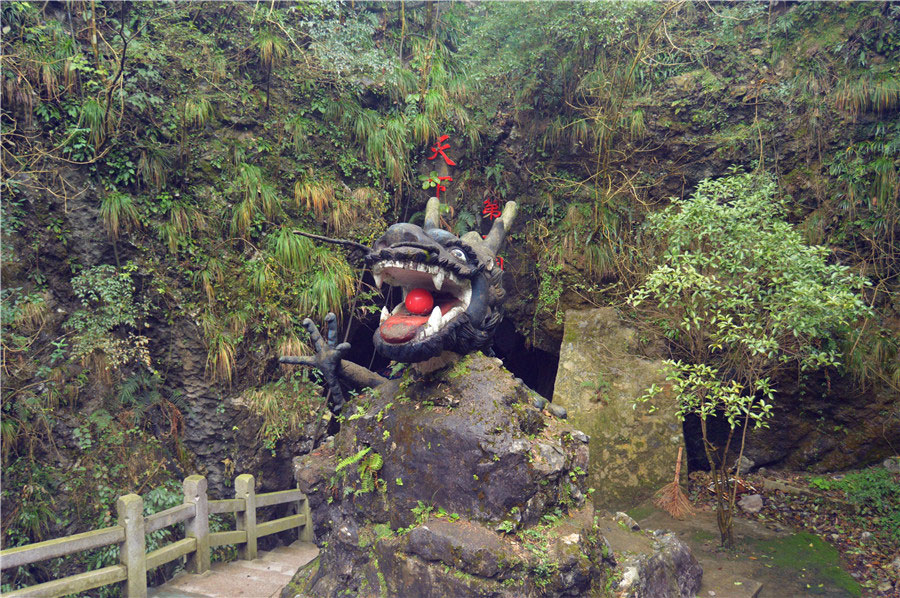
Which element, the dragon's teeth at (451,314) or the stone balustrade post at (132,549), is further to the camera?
the stone balustrade post at (132,549)

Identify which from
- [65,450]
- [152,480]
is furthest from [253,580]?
[65,450]

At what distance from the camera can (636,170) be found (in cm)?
775

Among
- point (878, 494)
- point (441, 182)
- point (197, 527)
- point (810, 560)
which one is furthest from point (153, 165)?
point (878, 494)

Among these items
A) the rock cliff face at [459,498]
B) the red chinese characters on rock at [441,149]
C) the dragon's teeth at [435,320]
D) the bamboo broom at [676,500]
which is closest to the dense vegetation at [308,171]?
the red chinese characters on rock at [441,149]

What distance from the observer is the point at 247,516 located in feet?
18.5

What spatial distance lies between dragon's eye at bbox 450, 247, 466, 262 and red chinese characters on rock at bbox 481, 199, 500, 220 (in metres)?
4.91

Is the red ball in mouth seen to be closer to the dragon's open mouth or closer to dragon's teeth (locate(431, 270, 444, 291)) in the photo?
the dragon's open mouth

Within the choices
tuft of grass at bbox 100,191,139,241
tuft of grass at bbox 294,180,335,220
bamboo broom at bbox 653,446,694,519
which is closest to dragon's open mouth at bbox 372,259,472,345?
bamboo broom at bbox 653,446,694,519

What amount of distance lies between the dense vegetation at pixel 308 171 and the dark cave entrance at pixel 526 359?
65 cm

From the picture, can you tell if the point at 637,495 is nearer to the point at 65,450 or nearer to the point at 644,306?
the point at 644,306

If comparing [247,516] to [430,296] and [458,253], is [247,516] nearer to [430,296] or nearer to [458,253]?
[430,296]

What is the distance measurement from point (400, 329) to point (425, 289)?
39 centimetres

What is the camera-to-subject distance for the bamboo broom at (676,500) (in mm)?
5684

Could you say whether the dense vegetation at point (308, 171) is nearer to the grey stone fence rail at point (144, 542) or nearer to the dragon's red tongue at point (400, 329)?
the grey stone fence rail at point (144, 542)
